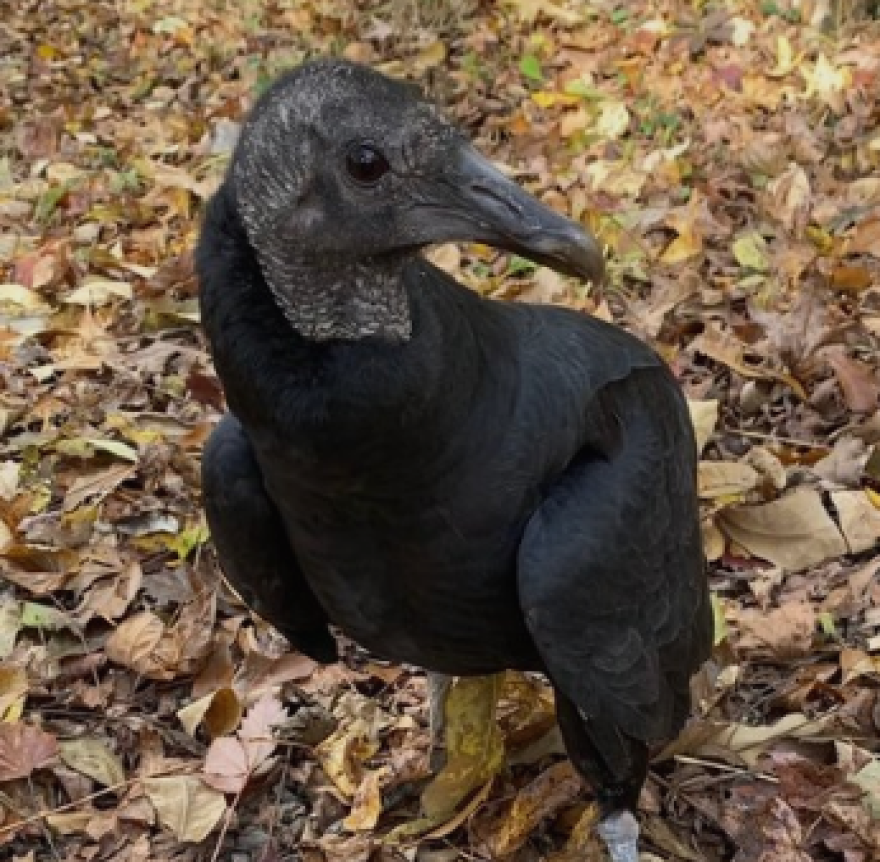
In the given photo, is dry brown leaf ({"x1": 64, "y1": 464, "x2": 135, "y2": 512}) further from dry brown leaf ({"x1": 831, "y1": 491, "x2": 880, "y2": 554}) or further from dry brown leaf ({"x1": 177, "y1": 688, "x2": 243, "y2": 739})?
dry brown leaf ({"x1": 831, "y1": 491, "x2": 880, "y2": 554})

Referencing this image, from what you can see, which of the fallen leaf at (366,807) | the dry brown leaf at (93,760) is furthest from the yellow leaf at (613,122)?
the dry brown leaf at (93,760)

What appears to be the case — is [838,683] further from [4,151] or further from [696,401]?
[4,151]

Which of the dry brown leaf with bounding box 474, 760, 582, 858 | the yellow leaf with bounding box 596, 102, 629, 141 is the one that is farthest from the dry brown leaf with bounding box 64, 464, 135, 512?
the yellow leaf with bounding box 596, 102, 629, 141

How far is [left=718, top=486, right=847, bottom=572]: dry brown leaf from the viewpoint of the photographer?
3.60 meters

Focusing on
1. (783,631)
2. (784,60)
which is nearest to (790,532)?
(783,631)

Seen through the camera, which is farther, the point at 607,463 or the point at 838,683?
the point at 838,683

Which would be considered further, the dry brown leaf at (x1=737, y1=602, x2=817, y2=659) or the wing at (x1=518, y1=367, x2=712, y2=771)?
the dry brown leaf at (x1=737, y1=602, x2=817, y2=659)

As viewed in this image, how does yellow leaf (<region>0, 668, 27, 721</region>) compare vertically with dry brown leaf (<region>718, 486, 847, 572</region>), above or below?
below

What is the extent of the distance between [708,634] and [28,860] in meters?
1.48

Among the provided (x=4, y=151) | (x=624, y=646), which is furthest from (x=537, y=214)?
(x=4, y=151)

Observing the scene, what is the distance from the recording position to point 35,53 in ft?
27.7

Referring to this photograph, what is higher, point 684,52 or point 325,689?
point 684,52

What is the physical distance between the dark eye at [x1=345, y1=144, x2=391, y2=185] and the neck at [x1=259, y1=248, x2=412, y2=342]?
140 mm

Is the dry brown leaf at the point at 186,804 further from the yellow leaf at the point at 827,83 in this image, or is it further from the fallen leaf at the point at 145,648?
the yellow leaf at the point at 827,83
